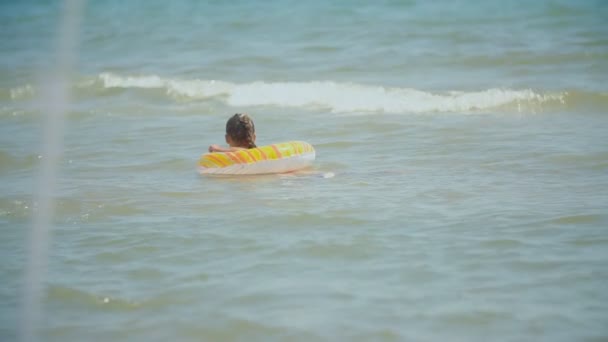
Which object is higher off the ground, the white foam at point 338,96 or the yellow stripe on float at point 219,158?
the white foam at point 338,96

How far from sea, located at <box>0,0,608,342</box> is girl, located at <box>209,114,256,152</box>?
36 centimetres

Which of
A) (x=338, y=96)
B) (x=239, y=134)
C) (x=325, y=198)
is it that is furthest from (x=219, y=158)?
(x=338, y=96)

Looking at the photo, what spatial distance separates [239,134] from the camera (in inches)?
352

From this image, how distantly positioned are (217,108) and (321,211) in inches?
287

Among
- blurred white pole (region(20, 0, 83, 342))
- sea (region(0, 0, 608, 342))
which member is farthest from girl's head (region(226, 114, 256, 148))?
blurred white pole (region(20, 0, 83, 342))

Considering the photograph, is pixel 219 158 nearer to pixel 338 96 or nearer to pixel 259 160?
pixel 259 160

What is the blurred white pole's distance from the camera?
5.18 m

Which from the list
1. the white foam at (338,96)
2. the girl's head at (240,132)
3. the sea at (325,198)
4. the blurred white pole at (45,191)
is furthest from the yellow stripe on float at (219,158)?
the white foam at (338,96)

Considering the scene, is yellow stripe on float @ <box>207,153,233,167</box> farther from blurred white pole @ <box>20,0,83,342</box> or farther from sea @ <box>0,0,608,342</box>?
blurred white pole @ <box>20,0,83,342</box>

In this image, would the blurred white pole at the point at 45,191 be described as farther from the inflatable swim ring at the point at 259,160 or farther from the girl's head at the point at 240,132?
the girl's head at the point at 240,132

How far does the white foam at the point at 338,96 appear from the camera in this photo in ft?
41.9

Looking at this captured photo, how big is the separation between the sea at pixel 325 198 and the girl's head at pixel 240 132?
1.52 ft

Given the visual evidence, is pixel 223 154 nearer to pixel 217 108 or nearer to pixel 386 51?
pixel 217 108

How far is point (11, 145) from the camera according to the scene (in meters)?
11.1
